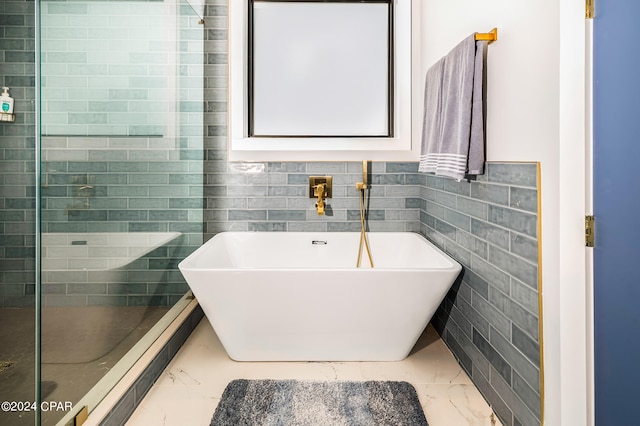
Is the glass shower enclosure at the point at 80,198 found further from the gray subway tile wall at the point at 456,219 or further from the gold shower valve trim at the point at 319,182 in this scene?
the gold shower valve trim at the point at 319,182

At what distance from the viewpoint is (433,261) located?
7.13 ft

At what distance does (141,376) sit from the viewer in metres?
1.73

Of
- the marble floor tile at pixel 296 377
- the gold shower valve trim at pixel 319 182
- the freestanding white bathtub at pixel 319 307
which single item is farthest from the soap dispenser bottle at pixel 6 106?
the gold shower valve trim at pixel 319 182

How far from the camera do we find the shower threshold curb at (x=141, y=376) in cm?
147

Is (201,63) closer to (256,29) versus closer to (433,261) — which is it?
(256,29)

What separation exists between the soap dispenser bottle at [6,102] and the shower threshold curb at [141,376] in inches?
41.1

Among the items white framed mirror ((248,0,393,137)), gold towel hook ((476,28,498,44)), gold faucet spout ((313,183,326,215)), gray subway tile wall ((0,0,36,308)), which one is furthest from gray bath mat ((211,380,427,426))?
white framed mirror ((248,0,393,137))

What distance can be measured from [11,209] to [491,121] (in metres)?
1.72

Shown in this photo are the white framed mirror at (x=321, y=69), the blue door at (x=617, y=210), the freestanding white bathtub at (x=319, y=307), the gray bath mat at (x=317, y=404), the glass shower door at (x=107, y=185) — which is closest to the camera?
the blue door at (x=617, y=210)

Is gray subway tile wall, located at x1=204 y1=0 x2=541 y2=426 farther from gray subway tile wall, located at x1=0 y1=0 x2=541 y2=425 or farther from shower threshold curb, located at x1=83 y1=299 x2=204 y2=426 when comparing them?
shower threshold curb, located at x1=83 y1=299 x2=204 y2=426

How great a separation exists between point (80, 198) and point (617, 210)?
5.54 feet

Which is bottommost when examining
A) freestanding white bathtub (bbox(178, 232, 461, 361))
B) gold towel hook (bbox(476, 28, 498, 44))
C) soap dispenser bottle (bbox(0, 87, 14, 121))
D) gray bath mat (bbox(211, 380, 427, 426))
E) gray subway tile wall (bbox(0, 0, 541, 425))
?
gray bath mat (bbox(211, 380, 427, 426))

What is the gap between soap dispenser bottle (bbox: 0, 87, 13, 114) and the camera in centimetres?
117

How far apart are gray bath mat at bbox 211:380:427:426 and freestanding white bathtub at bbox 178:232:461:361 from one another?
0.20 meters
